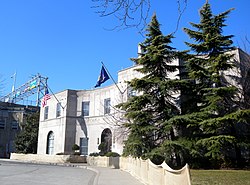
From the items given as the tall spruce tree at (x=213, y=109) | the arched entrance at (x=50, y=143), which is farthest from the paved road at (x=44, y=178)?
the arched entrance at (x=50, y=143)

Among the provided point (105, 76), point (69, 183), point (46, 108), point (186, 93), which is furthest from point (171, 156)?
point (46, 108)

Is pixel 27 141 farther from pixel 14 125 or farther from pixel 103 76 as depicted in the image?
pixel 103 76

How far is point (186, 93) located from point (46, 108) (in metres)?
29.1

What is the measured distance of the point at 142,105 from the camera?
75.0 feet

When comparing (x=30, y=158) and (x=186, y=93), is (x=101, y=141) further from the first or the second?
(x=186, y=93)

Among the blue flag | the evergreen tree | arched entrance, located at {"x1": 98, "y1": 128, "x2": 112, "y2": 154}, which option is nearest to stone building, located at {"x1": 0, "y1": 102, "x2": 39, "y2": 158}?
the evergreen tree

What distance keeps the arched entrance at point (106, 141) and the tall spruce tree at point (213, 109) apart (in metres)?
14.8

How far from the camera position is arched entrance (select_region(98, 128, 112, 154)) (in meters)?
34.8

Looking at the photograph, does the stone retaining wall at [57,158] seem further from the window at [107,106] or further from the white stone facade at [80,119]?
the window at [107,106]

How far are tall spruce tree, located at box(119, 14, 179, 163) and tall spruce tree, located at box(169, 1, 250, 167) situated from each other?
69.1 inches

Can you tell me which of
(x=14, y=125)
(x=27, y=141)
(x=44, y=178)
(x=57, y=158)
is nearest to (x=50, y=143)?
(x=27, y=141)

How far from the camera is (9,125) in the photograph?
5778 centimetres

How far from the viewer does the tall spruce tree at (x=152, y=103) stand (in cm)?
2178

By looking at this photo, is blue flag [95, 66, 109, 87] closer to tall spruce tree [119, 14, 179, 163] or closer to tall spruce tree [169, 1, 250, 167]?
tall spruce tree [119, 14, 179, 163]
